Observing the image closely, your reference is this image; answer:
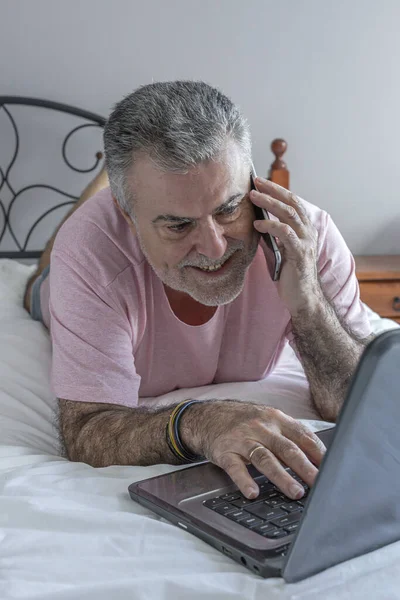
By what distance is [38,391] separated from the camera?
1.49 metres

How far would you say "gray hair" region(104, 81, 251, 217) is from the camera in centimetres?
116

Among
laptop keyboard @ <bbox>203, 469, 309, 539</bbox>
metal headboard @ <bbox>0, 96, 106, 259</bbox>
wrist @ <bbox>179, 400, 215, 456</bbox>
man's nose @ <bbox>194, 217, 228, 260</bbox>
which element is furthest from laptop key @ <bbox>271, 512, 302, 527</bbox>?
metal headboard @ <bbox>0, 96, 106, 259</bbox>

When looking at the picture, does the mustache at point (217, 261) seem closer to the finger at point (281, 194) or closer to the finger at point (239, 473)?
the finger at point (281, 194)

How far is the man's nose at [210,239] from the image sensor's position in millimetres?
1192

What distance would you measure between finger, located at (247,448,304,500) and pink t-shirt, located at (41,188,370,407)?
44 centimetres

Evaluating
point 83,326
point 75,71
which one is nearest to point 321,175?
point 75,71

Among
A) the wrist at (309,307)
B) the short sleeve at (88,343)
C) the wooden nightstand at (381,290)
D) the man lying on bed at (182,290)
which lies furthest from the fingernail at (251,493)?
the wooden nightstand at (381,290)

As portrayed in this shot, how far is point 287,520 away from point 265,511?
0.04 meters

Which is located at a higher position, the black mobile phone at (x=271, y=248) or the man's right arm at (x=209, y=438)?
the black mobile phone at (x=271, y=248)

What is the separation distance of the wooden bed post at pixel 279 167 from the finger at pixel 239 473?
1869mm

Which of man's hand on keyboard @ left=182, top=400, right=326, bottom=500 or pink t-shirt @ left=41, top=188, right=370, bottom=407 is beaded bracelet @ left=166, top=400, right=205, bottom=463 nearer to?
man's hand on keyboard @ left=182, top=400, right=326, bottom=500

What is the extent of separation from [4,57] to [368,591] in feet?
7.56

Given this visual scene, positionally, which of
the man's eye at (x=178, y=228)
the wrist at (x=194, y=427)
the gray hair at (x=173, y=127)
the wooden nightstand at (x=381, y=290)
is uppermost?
the gray hair at (x=173, y=127)

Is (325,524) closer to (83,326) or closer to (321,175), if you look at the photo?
(83,326)
